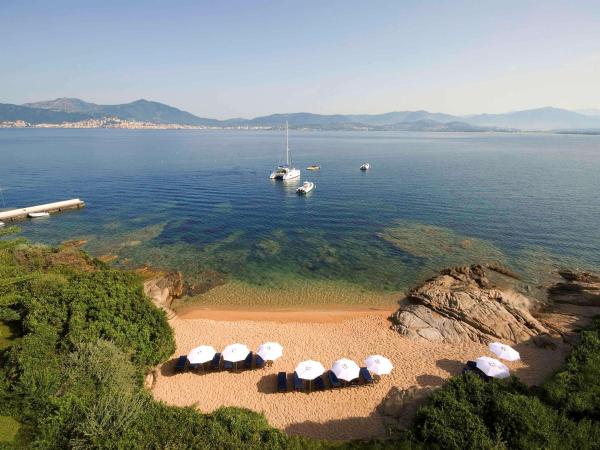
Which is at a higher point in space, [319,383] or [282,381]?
[282,381]

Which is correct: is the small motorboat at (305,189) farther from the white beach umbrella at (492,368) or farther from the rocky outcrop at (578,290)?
the white beach umbrella at (492,368)

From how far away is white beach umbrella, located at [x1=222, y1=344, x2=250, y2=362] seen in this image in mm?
20547

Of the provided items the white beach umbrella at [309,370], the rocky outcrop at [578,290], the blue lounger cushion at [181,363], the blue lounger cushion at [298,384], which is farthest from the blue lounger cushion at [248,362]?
the rocky outcrop at [578,290]

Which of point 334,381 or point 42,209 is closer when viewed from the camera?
point 334,381

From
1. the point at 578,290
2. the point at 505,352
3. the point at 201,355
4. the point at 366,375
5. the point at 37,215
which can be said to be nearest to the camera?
the point at 366,375

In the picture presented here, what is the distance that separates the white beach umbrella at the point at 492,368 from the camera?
1921 cm

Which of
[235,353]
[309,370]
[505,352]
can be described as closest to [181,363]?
[235,353]

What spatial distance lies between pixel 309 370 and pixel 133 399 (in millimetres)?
9562

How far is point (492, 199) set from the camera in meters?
63.1

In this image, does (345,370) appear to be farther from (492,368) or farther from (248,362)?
(492,368)

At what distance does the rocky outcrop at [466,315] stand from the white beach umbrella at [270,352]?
10.2m

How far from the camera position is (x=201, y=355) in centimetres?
2080

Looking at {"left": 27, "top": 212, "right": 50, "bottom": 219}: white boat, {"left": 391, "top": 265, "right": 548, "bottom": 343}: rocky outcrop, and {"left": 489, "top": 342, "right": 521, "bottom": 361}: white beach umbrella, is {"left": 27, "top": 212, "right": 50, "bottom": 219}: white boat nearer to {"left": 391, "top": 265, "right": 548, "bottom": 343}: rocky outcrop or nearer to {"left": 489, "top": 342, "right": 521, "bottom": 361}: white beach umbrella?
{"left": 391, "top": 265, "right": 548, "bottom": 343}: rocky outcrop

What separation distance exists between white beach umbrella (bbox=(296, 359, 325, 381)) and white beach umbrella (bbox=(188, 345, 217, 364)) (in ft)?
19.7
